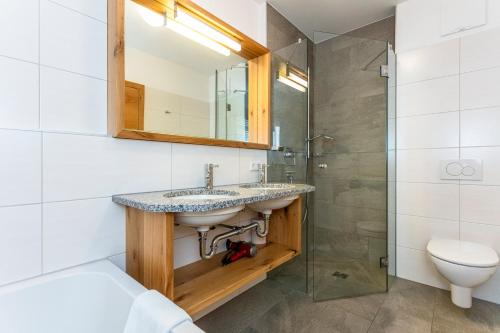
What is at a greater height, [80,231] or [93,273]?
[80,231]

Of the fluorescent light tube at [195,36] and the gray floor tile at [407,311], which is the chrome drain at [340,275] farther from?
the fluorescent light tube at [195,36]

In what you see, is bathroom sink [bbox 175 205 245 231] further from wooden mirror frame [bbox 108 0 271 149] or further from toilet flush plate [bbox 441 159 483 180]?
toilet flush plate [bbox 441 159 483 180]

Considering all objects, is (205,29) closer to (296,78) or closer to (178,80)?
(178,80)

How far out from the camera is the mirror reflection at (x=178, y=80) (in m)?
1.28

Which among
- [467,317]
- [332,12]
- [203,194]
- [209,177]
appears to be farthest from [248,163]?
[467,317]

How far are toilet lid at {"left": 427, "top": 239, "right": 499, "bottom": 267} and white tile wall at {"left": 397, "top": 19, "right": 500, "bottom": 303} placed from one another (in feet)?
0.49

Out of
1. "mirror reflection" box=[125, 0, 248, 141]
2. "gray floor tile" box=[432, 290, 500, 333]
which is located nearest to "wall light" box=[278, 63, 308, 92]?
"mirror reflection" box=[125, 0, 248, 141]

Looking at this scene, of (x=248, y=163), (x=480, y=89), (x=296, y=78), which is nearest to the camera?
(x=480, y=89)

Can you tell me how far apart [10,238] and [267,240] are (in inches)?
57.2

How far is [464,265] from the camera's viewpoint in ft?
4.81

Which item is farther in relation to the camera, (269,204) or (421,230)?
(421,230)

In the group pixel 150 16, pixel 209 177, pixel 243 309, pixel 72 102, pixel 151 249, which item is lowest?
pixel 243 309

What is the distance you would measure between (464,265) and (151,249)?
1799 millimetres

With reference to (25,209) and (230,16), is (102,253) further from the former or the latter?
(230,16)
